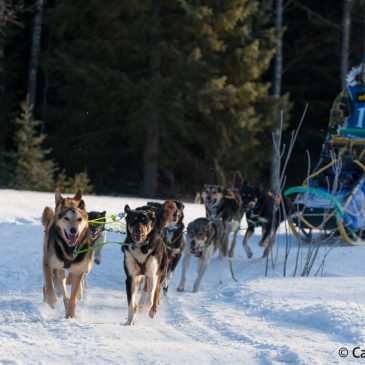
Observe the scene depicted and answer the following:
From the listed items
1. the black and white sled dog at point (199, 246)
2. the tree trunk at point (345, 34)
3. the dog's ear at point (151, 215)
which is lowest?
the black and white sled dog at point (199, 246)

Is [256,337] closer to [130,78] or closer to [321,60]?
[130,78]

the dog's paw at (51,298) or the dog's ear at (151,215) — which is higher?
the dog's ear at (151,215)

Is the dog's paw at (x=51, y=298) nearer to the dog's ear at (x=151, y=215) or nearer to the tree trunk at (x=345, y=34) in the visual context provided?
the dog's ear at (x=151, y=215)

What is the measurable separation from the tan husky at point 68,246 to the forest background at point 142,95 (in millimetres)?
10197

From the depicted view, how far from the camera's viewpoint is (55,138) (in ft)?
64.5

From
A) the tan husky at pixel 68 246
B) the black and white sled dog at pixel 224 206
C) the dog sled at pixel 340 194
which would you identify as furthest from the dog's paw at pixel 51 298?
the dog sled at pixel 340 194

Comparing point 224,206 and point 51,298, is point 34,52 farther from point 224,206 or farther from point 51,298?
point 51,298

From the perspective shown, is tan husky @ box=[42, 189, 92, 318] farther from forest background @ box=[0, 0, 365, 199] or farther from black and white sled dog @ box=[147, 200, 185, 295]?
forest background @ box=[0, 0, 365, 199]

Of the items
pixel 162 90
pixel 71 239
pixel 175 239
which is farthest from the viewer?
pixel 162 90

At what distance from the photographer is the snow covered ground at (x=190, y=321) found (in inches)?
189

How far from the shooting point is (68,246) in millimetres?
6305

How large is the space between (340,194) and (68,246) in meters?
5.72

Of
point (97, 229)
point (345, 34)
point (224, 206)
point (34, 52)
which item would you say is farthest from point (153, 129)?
point (97, 229)

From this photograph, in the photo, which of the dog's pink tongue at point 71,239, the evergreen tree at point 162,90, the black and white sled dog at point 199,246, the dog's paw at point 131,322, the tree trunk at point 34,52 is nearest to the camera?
the dog's paw at point 131,322
